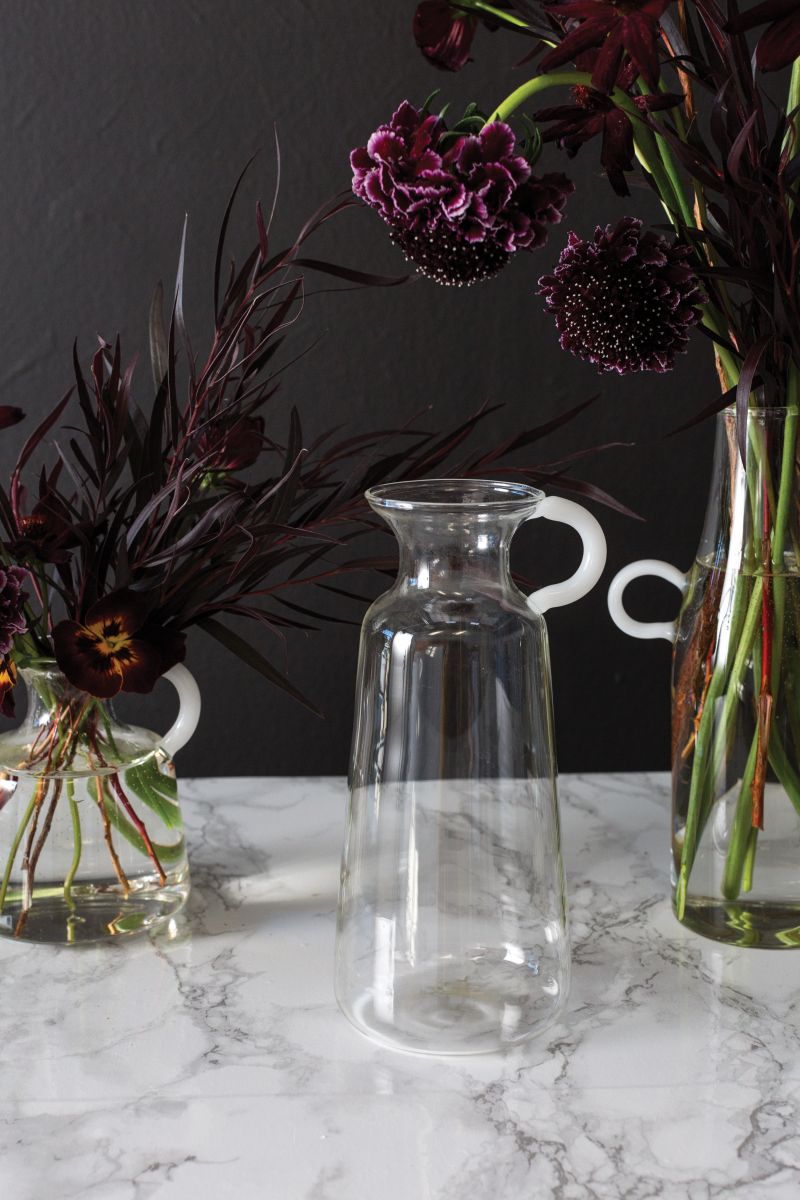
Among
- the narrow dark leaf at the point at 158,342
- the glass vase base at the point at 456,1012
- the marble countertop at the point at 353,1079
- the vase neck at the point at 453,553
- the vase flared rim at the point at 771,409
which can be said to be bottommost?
the marble countertop at the point at 353,1079

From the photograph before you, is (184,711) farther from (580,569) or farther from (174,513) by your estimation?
(580,569)

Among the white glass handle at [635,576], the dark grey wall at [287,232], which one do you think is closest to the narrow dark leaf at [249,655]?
the white glass handle at [635,576]

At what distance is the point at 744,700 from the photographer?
860mm

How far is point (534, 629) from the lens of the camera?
792 millimetres

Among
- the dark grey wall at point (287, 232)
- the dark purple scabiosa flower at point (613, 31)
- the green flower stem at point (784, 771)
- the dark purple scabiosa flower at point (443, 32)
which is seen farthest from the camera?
the dark grey wall at point (287, 232)

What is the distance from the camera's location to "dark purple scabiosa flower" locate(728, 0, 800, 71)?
668 millimetres

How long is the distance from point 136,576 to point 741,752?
0.44m

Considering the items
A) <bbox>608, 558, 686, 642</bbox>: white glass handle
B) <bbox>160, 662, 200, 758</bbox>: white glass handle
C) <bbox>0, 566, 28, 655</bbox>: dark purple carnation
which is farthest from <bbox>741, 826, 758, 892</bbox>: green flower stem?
<bbox>0, 566, 28, 655</bbox>: dark purple carnation

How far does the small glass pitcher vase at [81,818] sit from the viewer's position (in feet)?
2.87

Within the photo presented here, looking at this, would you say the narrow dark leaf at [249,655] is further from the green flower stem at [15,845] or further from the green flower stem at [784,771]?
the green flower stem at [784,771]

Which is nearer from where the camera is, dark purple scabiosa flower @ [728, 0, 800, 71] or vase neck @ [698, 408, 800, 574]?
dark purple scabiosa flower @ [728, 0, 800, 71]

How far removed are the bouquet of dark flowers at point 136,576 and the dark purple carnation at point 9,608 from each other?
3 centimetres

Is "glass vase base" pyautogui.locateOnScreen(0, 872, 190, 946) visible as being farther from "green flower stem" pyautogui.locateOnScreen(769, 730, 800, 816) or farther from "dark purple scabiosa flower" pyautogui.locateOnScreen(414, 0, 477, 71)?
"dark purple scabiosa flower" pyautogui.locateOnScreen(414, 0, 477, 71)

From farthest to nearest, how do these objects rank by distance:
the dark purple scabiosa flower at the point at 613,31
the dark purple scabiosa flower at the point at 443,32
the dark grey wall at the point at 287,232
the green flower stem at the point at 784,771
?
the dark grey wall at the point at 287,232 → the green flower stem at the point at 784,771 → the dark purple scabiosa flower at the point at 443,32 → the dark purple scabiosa flower at the point at 613,31
